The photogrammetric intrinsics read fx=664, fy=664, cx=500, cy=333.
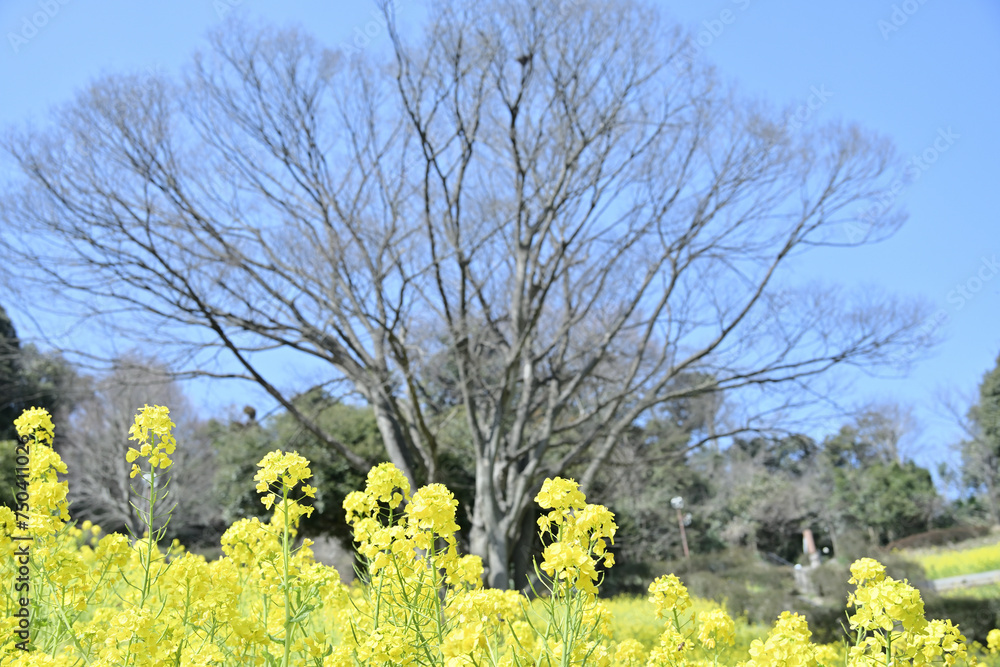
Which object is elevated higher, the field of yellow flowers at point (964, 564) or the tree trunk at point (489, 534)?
the tree trunk at point (489, 534)

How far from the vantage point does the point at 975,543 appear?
18.7 m

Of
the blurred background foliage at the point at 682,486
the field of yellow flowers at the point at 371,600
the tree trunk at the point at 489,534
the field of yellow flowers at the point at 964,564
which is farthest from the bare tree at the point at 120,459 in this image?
the field of yellow flowers at the point at 964,564

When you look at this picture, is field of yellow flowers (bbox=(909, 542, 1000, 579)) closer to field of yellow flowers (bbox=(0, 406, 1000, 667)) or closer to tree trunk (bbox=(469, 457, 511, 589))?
tree trunk (bbox=(469, 457, 511, 589))

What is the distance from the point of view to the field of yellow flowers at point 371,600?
1.82m

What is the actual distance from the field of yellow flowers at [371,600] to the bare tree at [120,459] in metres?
12.0

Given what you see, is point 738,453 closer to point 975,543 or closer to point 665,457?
point 975,543

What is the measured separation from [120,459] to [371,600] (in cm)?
1467

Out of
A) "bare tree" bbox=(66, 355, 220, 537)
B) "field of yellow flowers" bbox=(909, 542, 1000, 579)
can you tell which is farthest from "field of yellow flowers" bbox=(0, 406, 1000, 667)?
"field of yellow flowers" bbox=(909, 542, 1000, 579)

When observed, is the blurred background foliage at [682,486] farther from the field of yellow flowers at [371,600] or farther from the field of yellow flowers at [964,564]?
the field of yellow flowers at [371,600]

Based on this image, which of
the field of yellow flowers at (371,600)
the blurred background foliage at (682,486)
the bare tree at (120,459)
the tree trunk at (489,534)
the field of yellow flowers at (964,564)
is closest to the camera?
the field of yellow flowers at (371,600)

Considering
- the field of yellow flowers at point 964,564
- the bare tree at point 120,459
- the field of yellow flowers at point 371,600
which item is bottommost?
the field of yellow flowers at point 964,564

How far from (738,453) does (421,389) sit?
2184cm

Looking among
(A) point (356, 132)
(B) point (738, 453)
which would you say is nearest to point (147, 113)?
(A) point (356, 132)

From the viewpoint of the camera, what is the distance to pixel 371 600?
8.67 feet
